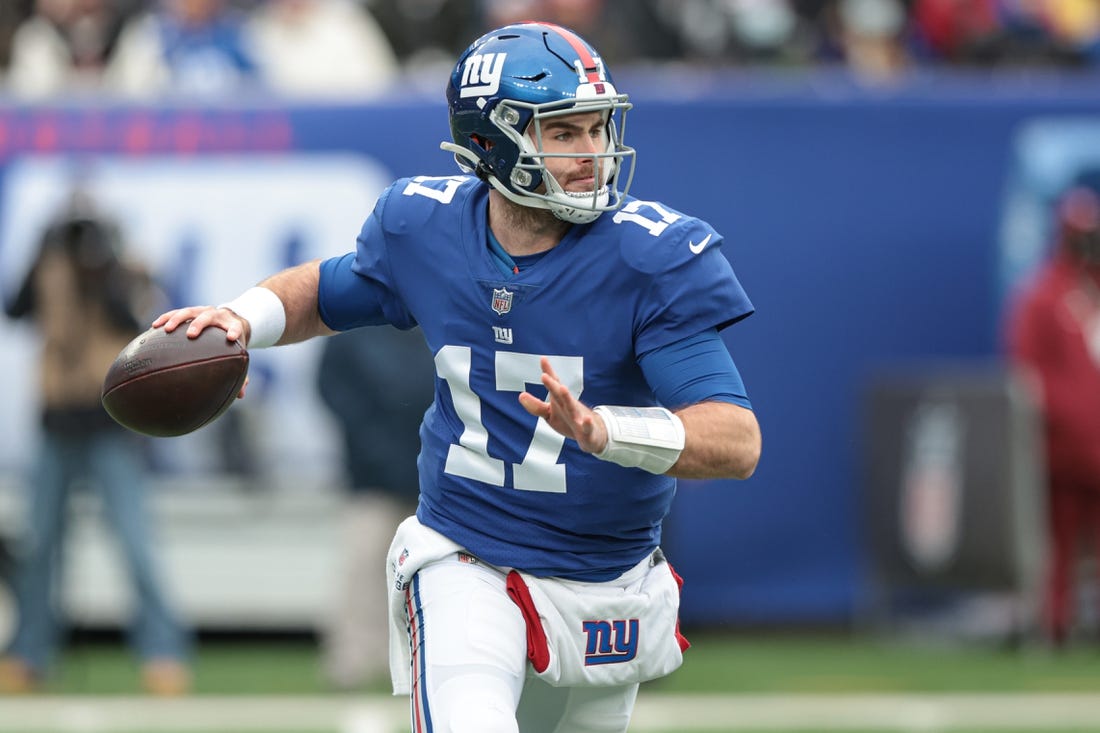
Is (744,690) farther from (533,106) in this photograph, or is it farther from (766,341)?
(533,106)

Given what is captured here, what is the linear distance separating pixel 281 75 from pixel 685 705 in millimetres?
4141

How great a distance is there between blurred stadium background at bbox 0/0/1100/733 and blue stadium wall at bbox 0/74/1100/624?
0.04ft

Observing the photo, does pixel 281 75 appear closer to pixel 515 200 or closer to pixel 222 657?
pixel 222 657

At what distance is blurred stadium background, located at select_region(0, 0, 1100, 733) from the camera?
8.80 metres

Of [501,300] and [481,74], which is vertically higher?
[481,74]

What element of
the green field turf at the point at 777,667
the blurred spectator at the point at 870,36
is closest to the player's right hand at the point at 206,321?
the green field turf at the point at 777,667

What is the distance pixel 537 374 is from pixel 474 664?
0.60m

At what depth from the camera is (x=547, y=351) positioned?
393cm

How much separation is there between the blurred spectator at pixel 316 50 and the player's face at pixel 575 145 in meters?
5.84

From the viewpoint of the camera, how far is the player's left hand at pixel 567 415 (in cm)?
345

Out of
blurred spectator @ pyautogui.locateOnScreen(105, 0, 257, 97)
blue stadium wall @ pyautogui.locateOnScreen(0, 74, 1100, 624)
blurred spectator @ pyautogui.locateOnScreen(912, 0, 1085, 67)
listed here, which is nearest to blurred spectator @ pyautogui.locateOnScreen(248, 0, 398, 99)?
blurred spectator @ pyautogui.locateOnScreen(105, 0, 257, 97)

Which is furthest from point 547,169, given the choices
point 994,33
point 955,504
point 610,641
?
point 994,33

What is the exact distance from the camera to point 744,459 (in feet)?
12.2

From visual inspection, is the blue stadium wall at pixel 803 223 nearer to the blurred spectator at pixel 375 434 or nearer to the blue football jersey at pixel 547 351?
the blurred spectator at pixel 375 434
